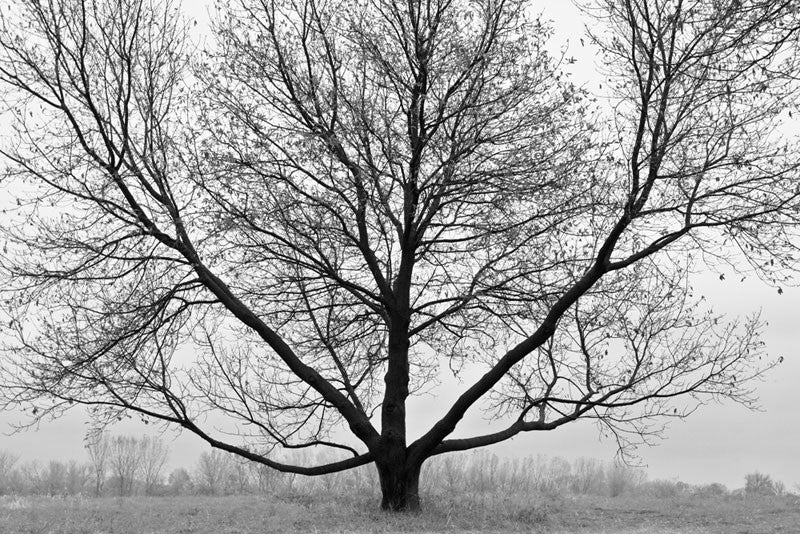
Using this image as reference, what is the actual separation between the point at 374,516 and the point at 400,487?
800 mm

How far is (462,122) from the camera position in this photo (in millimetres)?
13695

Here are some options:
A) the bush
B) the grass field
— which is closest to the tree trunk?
the grass field

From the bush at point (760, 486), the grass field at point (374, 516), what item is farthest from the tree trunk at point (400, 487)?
the bush at point (760, 486)

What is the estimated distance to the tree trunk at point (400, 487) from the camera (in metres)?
14.0

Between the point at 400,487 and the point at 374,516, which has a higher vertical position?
the point at 400,487

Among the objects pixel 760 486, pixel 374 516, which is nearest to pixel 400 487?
pixel 374 516

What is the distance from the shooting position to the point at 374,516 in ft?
44.4

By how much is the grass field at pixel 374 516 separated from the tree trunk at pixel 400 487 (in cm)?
30

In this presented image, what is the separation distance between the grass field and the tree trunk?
30cm

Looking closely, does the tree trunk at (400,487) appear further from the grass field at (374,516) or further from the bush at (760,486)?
the bush at (760,486)

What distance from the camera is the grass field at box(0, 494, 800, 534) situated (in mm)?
13000

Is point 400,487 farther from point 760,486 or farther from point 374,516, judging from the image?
point 760,486

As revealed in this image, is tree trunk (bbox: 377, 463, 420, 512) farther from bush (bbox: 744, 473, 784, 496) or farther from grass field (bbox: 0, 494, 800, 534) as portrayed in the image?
bush (bbox: 744, 473, 784, 496)

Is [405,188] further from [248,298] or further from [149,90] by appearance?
[149,90]
